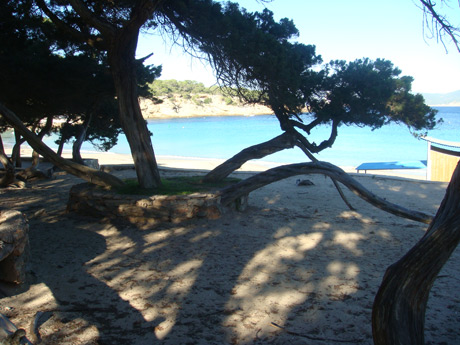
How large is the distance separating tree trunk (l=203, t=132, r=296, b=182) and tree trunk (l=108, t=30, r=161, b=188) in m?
1.07

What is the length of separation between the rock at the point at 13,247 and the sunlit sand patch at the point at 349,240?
3238 mm

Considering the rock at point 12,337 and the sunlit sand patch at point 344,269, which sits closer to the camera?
the rock at point 12,337

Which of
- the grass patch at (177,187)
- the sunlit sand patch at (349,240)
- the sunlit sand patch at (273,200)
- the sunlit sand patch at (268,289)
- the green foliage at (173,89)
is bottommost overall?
the sunlit sand patch at (268,289)

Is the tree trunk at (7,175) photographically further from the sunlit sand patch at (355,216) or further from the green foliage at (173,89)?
the sunlit sand patch at (355,216)

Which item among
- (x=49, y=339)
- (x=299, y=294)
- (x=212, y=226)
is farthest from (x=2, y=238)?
(x=212, y=226)

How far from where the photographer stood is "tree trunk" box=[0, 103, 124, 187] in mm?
5786

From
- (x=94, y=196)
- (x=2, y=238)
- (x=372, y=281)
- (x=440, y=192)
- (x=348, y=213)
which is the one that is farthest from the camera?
(x=440, y=192)

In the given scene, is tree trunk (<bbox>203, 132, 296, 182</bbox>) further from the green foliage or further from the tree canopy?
the green foliage

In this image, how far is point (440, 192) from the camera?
28.0 feet

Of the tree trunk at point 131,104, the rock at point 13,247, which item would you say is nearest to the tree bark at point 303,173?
the tree trunk at point 131,104

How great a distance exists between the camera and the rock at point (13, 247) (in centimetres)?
301

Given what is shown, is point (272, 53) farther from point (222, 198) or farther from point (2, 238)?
point (2, 238)

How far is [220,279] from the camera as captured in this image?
3.76 meters

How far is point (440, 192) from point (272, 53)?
5173 mm
